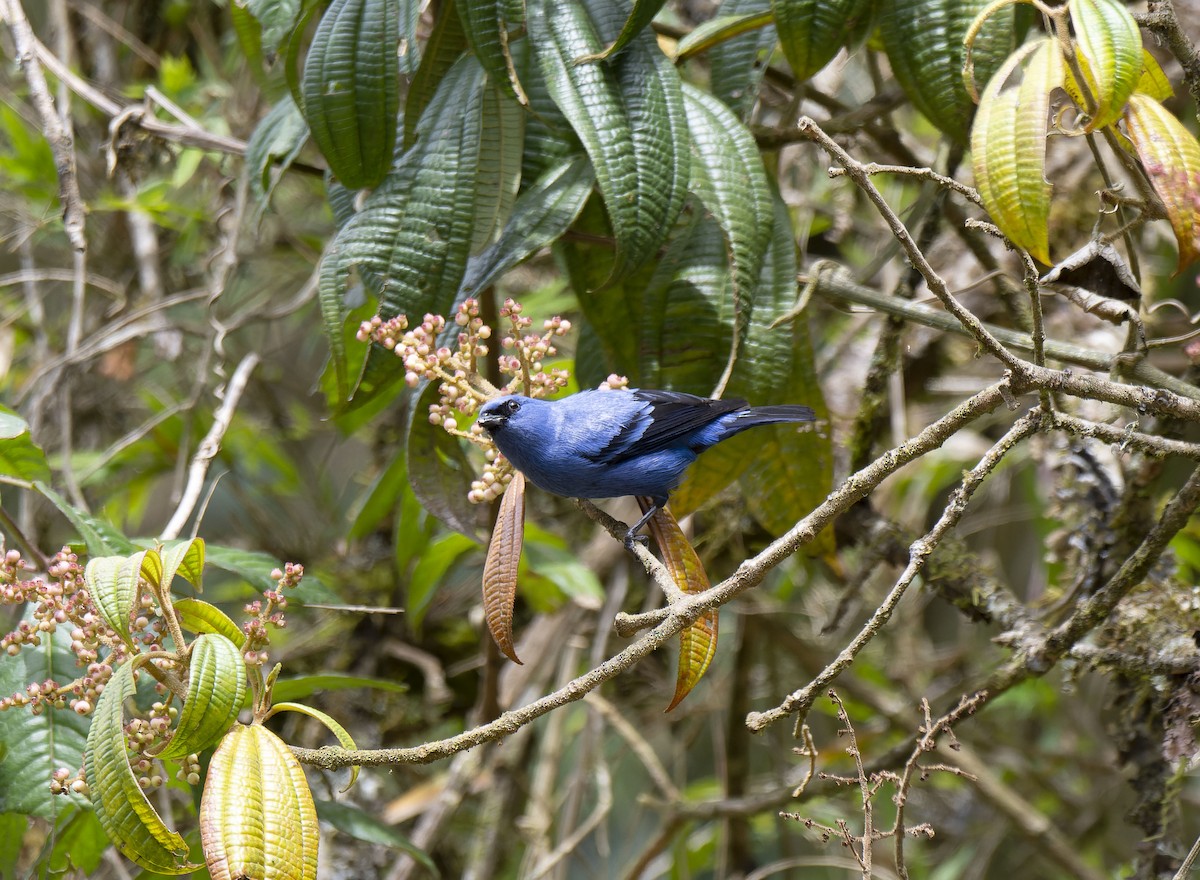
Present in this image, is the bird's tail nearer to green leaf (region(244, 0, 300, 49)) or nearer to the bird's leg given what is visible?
the bird's leg

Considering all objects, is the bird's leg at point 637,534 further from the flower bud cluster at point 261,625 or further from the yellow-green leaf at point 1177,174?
the yellow-green leaf at point 1177,174

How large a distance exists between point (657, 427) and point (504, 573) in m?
0.63

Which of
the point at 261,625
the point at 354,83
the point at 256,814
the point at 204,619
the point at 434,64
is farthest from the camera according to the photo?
the point at 434,64

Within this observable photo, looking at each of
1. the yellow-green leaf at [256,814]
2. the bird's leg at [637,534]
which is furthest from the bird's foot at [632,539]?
the yellow-green leaf at [256,814]

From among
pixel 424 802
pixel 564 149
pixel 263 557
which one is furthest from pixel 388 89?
pixel 424 802

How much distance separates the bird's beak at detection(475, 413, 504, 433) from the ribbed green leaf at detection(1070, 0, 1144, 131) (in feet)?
4.05

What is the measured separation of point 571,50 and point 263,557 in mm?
1357

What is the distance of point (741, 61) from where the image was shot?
2.54 metres

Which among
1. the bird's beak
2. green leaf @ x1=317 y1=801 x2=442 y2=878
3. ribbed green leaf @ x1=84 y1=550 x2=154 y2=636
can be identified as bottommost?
green leaf @ x1=317 y1=801 x2=442 y2=878

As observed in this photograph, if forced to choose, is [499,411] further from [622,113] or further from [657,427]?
[622,113]

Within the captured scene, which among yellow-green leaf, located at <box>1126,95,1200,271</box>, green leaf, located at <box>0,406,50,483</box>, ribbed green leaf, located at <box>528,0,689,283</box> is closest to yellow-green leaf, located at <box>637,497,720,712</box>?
ribbed green leaf, located at <box>528,0,689,283</box>

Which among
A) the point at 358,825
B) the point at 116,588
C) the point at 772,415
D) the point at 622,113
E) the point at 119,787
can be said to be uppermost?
the point at 622,113

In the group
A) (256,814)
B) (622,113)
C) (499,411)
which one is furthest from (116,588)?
(622,113)

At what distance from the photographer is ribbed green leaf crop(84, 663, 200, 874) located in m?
1.58
